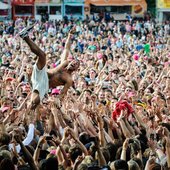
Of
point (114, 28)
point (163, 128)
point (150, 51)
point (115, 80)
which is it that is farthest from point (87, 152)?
point (114, 28)

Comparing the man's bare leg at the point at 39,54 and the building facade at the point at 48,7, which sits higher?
the man's bare leg at the point at 39,54

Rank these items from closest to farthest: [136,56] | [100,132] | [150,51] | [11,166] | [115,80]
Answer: [11,166]
[100,132]
[115,80]
[136,56]
[150,51]

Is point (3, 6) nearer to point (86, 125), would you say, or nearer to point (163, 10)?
point (163, 10)

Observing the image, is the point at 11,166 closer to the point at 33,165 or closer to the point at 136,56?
the point at 33,165

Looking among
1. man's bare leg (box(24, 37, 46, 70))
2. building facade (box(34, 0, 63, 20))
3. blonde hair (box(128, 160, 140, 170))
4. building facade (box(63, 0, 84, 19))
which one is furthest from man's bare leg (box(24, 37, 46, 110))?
building facade (box(63, 0, 84, 19))

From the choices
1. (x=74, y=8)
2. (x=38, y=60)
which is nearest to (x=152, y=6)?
(x=74, y=8)

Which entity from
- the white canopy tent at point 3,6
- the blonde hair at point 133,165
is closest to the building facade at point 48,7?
the white canopy tent at point 3,6

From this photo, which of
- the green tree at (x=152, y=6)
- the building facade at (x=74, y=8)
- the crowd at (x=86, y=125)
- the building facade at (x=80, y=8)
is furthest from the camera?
the green tree at (x=152, y=6)

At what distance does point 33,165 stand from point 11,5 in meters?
36.8

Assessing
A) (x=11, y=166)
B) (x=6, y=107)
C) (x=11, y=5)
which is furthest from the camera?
(x=11, y=5)

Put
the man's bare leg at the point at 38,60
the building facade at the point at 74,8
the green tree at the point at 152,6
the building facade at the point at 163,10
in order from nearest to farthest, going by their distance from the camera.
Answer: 1. the man's bare leg at the point at 38,60
2. the building facade at the point at 163,10
3. the building facade at the point at 74,8
4. the green tree at the point at 152,6

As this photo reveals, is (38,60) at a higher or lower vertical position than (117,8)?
higher

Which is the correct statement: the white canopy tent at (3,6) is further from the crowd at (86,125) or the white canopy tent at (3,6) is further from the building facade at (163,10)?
the crowd at (86,125)

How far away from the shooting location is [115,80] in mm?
15555
